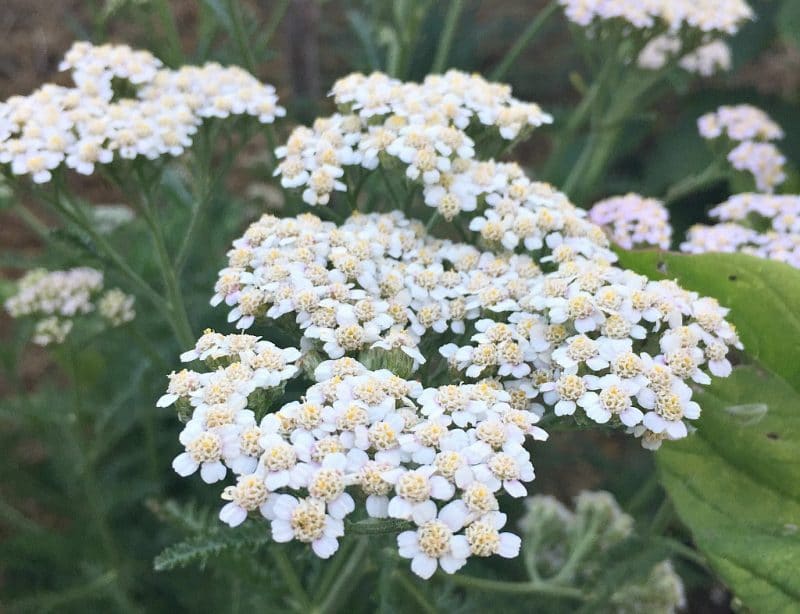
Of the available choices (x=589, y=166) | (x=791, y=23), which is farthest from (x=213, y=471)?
(x=791, y=23)

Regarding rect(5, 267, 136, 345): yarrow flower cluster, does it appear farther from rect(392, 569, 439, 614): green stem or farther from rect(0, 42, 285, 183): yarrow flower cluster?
rect(392, 569, 439, 614): green stem

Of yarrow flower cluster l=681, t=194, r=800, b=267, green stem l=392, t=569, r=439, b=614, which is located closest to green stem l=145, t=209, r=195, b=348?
green stem l=392, t=569, r=439, b=614

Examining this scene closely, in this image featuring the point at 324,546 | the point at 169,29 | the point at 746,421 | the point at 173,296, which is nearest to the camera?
the point at 324,546

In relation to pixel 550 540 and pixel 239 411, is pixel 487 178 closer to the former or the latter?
pixel 239 411

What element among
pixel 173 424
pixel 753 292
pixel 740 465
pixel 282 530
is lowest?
pixel 173 424

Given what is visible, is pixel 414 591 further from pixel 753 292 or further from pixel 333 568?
pixel 753 292

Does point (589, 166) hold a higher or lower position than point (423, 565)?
lower

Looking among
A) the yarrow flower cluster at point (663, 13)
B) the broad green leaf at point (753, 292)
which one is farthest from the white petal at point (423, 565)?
the yarrow flower cluster at point (663, 13)
